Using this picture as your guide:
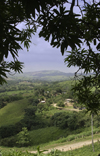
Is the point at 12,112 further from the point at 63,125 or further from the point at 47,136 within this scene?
the point at 63,125

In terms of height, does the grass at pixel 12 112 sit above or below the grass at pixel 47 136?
below

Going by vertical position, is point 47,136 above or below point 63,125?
below

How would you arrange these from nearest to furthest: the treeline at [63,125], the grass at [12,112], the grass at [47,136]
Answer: the treeline at [63,125] → the grass at [47,136] → the grass at [12,112]

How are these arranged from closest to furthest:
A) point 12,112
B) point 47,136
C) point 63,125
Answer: point 47,136 < point 63,125 < point 12,112

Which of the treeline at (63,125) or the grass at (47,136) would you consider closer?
the treeline at (63,125)

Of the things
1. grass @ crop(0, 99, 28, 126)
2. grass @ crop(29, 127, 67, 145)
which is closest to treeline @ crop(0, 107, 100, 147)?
grass @ crop(29, 127, 67, 145)

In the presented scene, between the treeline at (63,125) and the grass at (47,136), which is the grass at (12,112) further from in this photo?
the grass at (47,136)

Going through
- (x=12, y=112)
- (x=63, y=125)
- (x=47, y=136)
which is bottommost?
(x=12, y=112)

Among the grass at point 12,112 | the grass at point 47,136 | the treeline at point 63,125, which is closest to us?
the treeline at point 63,125

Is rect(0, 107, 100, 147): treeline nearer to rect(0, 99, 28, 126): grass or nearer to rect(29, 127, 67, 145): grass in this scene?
rect(29, 127, 67, 145): grass

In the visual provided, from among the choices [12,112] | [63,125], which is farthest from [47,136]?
[12,112]

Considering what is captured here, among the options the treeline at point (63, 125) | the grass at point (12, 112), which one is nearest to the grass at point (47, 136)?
the treeline at point (63, 125)

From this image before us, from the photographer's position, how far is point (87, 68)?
2.09 meters

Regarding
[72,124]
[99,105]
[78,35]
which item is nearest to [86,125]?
[72,124]
